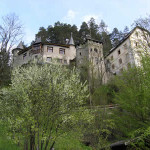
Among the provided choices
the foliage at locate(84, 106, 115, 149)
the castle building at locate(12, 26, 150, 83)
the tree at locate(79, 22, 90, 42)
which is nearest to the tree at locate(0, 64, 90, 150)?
the foliage at locate(84, 106, 115, 149)

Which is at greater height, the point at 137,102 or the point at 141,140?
the point at 137,102

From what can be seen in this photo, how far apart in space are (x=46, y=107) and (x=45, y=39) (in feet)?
141

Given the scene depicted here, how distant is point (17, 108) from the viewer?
8086mm

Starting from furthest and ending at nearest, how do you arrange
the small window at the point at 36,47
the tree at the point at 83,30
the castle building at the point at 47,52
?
the tree at the point at 83,30, the small window at the point at 36,47, the castle building at the point at 47,52

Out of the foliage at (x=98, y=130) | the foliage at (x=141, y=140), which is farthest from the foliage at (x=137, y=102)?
the foliage at (x=98, y=130)

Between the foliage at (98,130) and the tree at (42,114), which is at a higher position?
the tree at (42,114)

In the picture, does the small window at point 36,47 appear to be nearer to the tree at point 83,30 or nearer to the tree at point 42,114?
the tree at point 83,30

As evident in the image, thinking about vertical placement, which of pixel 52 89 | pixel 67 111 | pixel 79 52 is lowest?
pixel 67 111

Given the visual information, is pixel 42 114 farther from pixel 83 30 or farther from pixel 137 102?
pixel 83 30

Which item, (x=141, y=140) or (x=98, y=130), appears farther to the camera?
(x=98, y=130)

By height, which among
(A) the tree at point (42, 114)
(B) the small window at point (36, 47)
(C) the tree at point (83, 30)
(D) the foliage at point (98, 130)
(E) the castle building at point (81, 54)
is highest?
(C) the tree at point (83, 30)

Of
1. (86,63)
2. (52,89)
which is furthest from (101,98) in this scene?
(52,89)

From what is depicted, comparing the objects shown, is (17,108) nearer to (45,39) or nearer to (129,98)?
(129,98)

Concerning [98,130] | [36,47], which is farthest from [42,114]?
[36,47]
